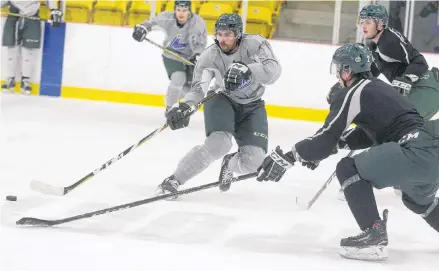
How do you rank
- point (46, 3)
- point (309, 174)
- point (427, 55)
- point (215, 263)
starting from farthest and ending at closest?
point (46, 3) → point (427, 55) → point (309, 174) → point (215, 263)

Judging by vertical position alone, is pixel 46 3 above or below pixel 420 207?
above

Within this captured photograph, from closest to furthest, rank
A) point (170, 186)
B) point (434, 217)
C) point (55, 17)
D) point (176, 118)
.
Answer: point (434, 217) → point (176, 118) → point (170, 186) → point (55, 17)

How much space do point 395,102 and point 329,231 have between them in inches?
33.6

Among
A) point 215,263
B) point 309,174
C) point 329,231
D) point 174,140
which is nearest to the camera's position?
point 215,263

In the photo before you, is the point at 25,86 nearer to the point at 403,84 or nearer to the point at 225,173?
the point at 225,173

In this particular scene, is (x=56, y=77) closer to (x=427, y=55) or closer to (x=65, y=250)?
(x=427, y=55)

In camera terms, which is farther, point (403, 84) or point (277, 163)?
point (403, 84)

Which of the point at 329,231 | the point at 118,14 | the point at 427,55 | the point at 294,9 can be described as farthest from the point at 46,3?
the point at 329,231

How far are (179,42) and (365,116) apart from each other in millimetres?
3903

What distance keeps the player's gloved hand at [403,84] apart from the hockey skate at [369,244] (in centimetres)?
133

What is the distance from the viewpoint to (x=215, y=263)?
3.12m

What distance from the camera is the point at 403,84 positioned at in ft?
14.5

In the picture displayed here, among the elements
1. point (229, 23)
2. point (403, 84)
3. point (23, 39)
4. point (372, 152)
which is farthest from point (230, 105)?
point (23, 39)

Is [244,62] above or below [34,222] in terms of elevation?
above
